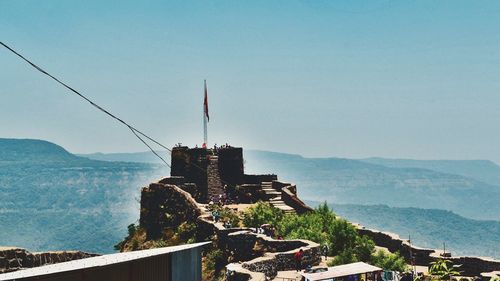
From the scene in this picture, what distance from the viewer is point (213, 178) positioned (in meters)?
54.7

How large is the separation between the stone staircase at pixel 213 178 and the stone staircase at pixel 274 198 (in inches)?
172

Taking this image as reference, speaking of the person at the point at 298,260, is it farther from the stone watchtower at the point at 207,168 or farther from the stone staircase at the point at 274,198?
the stone watchtower at the point at 207,168

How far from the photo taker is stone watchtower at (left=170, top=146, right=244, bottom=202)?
2114 inches

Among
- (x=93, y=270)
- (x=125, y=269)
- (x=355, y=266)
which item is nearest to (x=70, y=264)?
(x=93, y=270)

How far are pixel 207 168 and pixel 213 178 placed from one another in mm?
1141

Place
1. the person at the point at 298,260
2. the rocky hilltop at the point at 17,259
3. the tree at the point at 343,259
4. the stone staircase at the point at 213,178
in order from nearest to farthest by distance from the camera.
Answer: the rocky hilltop at the point at 17,259, the person at the point at 298,260, the tree at the point at 343,259, the stone staircase at the point at 213,178

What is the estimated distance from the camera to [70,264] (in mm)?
14266

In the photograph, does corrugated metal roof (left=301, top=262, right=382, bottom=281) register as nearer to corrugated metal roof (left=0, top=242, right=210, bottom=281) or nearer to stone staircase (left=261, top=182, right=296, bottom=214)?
corrugated metal roof (left=0, top=242, right=210, bottom=281)

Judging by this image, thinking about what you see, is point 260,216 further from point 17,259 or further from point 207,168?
point 17,259

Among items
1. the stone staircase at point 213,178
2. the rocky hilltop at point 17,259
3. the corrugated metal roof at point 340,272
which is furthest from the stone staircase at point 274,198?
the rocky hilltop at point 17,259

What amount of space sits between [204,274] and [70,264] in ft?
69.3

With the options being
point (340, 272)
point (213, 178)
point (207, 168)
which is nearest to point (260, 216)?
point (213, 178)

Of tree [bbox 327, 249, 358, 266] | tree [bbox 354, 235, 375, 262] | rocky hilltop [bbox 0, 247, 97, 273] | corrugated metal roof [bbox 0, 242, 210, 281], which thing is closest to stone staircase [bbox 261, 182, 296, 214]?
tree [bbox 354, 235, 375, 262]

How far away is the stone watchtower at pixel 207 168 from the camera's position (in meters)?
53.7
